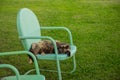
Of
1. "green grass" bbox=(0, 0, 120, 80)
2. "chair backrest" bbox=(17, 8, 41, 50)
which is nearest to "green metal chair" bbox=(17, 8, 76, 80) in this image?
"chair backrest" bbox=(17, 8, 41, 50)

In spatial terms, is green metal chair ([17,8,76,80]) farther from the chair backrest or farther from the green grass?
the green grass

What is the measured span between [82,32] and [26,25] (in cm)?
298

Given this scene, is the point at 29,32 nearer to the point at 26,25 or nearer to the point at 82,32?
the point at 26,25

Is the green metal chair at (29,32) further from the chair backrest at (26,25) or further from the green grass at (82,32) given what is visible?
the green grass at (82,32)

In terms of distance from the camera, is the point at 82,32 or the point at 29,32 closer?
the point at 29,32

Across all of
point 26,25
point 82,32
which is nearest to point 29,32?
point 26,25

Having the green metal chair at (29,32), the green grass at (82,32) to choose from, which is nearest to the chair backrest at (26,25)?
the green metal chair at (29,32)

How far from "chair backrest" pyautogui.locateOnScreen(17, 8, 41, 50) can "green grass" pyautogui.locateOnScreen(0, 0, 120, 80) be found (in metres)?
0.72

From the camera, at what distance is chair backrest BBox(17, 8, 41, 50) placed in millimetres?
3805

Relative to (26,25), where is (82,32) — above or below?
below

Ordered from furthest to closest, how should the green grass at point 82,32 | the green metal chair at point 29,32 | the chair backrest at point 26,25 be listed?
1. the green grass at point 82,32
2. the chair backrest at point 26,25
3. the green metal chair at point 29,32

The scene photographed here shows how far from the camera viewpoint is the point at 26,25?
157 inches

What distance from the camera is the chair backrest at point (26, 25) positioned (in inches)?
150

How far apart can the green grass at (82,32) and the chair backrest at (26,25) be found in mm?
715
